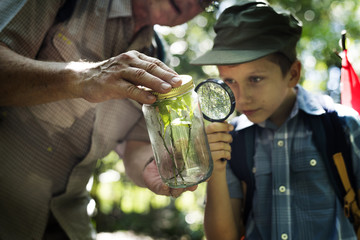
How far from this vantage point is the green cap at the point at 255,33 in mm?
2406

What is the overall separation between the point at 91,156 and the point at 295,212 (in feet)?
4.71

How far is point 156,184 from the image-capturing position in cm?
207

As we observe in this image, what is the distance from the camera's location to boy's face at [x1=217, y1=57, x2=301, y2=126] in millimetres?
2402

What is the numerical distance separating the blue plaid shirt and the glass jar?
0.78 meters

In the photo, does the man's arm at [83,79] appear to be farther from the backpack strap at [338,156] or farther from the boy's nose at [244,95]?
the backpack strap at [338,156]

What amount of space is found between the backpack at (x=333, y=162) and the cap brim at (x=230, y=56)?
58 cm

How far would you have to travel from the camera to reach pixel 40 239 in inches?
89.1

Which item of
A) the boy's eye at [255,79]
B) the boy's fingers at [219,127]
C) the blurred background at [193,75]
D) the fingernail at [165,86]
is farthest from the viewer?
the blurred background at [193,75]

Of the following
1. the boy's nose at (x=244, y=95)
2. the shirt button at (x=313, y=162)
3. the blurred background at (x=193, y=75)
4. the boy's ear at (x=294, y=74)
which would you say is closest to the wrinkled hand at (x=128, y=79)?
the boy's nose at (x=244, y=95)

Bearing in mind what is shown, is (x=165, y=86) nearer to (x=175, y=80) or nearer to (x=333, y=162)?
(x=175, y=80)

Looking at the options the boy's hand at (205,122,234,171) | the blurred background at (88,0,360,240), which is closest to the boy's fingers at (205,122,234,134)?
the boy's hand at (205,122,234,171)

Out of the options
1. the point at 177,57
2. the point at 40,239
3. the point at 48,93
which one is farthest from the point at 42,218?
the point at 177,57

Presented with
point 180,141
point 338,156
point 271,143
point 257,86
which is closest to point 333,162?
point 338,156

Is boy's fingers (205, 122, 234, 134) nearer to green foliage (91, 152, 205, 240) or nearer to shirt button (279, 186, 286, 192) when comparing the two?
shirt button (279, 186, 286, 192)
